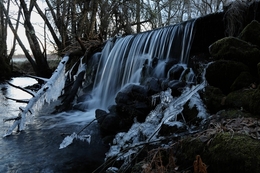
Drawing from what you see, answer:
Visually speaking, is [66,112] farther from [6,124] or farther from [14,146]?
[14,146]

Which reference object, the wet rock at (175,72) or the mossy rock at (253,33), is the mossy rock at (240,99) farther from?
the wet rock at (175,72)

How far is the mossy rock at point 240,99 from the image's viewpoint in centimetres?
350

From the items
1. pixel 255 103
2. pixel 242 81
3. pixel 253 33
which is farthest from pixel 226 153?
pixel 253 33

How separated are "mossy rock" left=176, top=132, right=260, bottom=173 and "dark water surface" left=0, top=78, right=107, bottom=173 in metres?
2.34

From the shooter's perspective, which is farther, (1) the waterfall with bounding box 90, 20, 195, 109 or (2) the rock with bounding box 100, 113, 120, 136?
(1) the waterfall with bounding box 90, 20, 195, 109

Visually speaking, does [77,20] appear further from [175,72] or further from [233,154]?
[233,154]

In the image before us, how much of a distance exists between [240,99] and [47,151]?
359 cm

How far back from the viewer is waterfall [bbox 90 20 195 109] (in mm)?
7488

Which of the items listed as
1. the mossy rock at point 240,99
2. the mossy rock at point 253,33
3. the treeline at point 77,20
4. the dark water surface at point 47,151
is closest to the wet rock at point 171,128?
the mossy rock at point 240,99

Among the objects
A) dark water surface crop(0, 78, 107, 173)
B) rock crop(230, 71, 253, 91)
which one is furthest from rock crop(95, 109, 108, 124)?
rock crop(230, 71, 253, 91)

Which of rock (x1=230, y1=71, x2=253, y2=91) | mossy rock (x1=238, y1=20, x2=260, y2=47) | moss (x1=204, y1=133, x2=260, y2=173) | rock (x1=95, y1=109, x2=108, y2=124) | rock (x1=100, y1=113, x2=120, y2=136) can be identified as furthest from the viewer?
rock (x1=95, y1=109, x2=108, y2=124)

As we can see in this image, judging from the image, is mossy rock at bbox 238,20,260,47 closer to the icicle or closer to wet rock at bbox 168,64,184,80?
wet rock at bbox 168,64,184,80

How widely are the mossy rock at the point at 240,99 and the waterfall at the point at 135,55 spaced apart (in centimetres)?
335

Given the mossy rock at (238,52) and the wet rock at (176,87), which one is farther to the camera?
the wet rock at (176,87)
